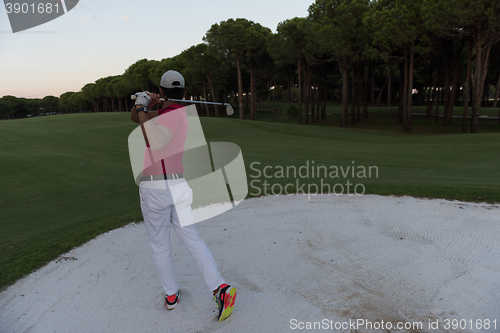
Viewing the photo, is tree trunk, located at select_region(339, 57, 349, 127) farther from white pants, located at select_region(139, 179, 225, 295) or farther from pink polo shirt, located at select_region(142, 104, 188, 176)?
white pants, located at select_region(139, 179, 225, 295)

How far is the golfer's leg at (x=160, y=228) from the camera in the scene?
3.41 meters

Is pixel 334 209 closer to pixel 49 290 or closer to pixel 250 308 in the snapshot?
pixel 250 308

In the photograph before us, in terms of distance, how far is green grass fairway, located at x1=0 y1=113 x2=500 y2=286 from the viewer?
6016mm

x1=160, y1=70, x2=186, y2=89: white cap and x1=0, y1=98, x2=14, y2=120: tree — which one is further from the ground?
x1=0, y1=98, x2=14, y2=120: tree

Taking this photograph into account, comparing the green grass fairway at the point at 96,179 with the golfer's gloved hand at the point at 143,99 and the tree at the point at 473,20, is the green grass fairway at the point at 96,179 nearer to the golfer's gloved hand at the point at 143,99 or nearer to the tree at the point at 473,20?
the golfer's gloved hand at the point at 143,99

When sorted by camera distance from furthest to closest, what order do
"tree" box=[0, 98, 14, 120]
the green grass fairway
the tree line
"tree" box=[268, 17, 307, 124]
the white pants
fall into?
"tree" box=[0, 98, 14, 120] < "tree" box=[268, 17, 307, 124] < the tree line < the green grass fairway < the white pants

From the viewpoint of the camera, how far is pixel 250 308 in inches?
142

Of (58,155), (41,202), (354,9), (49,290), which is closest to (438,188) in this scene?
(49,290)

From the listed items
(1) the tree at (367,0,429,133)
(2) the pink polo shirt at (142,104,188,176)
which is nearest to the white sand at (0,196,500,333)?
(2) the pink polo shirt at (142,104,188,176)

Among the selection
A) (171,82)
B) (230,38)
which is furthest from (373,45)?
(171,82)

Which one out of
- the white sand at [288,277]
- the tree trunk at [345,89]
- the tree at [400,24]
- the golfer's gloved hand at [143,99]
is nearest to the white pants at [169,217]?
the white sand at [288,277]

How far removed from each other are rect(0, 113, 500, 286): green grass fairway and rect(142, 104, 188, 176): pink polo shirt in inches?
115

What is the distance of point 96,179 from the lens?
10508mm

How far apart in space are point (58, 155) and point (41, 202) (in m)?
5.98
